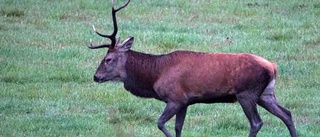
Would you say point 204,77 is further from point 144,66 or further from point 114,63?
point 114,63

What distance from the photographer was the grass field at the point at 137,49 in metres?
12.8

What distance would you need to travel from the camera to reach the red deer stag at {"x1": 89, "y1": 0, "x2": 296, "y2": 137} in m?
11.6

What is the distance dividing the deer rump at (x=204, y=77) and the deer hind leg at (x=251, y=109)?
7cm

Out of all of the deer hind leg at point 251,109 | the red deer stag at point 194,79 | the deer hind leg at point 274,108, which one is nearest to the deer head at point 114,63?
the red deer stag at point 194,79

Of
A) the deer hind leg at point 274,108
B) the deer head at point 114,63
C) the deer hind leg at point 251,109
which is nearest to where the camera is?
the deer hind leg at point 251,109

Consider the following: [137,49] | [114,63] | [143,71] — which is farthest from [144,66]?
[137,49]

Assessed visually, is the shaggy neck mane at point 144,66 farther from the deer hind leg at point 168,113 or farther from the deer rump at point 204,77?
the deer hind leg at point 168,113

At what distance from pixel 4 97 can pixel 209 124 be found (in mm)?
2967

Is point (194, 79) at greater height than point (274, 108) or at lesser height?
greater

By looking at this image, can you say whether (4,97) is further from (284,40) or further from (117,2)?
(117,2)

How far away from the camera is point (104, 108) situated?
1367 cm

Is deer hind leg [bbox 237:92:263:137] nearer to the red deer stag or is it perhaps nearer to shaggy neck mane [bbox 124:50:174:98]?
the red deer stag

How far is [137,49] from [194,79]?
234 inches

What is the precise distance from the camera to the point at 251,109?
11.7 metres
